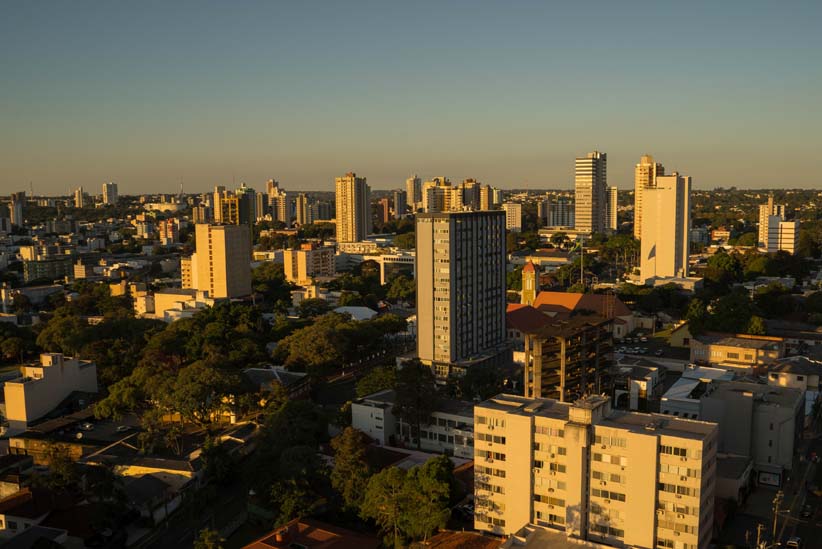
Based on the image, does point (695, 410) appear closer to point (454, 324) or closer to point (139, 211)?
point (454, 324)

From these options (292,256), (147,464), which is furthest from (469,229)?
(292,256)

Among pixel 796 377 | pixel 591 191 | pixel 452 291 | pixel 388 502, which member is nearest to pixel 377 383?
pixel 452 291

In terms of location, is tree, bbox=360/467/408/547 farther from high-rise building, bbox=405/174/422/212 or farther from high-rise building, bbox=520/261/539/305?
high-rise building, bbox=405/174/422/212

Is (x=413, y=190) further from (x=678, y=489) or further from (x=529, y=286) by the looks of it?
(x=678, y=489)

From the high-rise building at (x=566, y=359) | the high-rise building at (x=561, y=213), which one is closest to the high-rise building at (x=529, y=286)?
the high-rise building at (x=566, y=359)

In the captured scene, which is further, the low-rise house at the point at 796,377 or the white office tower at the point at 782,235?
the white office tower at the point at 782,235

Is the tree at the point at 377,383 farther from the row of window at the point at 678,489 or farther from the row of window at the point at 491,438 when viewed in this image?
the row of window at the point at 678,489

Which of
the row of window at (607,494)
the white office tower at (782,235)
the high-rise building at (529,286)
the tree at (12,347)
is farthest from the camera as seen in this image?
the white office tower at (782,235)
